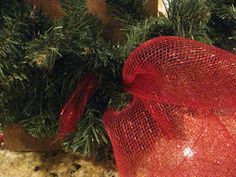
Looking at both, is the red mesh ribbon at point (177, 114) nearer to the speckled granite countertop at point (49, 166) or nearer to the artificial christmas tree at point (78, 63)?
the artificial christmas tree at point (78, 63)

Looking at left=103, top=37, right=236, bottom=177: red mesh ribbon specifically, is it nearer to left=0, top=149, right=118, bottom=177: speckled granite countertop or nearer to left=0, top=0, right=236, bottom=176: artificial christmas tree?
left=0, top=0, right=236, bottom=176: artificial christmas tree

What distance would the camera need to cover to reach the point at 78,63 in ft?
1.64

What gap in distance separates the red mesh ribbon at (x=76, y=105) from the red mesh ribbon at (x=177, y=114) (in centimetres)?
5

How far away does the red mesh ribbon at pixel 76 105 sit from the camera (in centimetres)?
53

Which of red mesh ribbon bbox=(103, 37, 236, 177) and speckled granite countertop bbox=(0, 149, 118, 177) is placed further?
speckled granite countertop bbox=(0, 149, 118, 177)

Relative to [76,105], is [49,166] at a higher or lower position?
lower

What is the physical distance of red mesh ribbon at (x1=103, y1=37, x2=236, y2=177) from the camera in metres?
0.46

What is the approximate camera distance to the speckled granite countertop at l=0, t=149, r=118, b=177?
22.9 inches

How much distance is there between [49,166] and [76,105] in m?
0.14

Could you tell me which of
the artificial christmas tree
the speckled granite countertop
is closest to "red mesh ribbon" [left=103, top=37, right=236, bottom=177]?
the artificial christmas tree

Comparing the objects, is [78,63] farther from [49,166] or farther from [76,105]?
[49,166]

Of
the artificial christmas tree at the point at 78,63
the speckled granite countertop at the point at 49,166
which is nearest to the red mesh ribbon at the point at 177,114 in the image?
the artificial christmas tree at the point at 78,63

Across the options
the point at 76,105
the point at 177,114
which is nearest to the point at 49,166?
the point at 76,105

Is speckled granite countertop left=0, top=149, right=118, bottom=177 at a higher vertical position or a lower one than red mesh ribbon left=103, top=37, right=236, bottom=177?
lower
